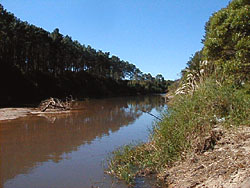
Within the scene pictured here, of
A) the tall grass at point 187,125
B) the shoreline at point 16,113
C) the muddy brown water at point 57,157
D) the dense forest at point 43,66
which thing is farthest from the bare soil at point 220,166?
the dense forest at point 43,66

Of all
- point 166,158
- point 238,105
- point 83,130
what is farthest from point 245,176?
point 83,130

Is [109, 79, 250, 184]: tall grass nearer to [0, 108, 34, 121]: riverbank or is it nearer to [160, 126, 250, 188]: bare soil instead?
[160, 126, 250, 188]: bare soil

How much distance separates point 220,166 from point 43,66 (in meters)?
49.5

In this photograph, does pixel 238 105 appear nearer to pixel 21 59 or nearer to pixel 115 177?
pixel 115 177

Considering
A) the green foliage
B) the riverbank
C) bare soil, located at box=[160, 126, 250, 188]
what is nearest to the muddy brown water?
bare soil, located at box=[160, 126, 250, 188]

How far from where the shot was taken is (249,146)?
4309 millimetres

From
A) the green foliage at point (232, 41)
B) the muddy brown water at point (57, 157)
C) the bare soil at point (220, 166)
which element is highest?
the green foliage at point (232, 41)

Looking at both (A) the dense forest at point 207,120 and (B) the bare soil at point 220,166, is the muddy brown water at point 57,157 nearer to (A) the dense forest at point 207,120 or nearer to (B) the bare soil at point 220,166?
(A) the dense forest at point 207,120

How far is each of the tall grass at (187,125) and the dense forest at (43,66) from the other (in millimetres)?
24949

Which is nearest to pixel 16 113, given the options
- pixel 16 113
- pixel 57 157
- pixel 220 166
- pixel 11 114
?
pixel 16 113

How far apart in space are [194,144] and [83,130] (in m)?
9.10

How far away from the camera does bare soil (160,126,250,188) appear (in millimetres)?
3682

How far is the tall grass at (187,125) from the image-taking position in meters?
5.45

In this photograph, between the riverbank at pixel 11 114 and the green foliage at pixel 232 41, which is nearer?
the green foliage at pixel 232 41
